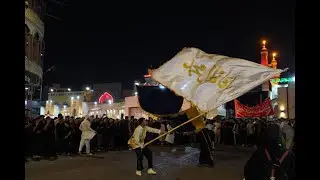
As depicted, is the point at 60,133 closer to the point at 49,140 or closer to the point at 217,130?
the point at 49,140

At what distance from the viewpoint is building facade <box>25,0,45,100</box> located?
3488 cm

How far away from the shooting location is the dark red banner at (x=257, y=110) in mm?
22625

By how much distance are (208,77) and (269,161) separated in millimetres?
4100

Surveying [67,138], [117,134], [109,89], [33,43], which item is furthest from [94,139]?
[109,89]

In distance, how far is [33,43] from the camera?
37.1m

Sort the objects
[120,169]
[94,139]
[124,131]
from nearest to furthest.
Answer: [120,169], [94,139], [124,131]

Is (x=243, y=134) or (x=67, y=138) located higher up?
(x=67, y=138)

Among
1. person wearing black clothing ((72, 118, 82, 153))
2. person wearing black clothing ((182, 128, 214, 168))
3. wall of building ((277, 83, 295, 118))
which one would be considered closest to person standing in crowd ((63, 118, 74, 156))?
person wearing black clothing ((72, 118, 82, 153))

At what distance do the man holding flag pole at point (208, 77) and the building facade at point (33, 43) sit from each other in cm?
2736

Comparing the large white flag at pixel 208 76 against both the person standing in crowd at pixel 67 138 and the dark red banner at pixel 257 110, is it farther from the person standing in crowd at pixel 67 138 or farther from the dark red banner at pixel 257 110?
the dark red banner at pixel 257 110

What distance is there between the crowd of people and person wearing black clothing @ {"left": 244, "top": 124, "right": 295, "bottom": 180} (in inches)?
184

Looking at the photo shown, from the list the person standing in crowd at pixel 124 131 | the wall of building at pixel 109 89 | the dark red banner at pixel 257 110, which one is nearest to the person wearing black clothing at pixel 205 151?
the person standing in crowd at pixel 124 131

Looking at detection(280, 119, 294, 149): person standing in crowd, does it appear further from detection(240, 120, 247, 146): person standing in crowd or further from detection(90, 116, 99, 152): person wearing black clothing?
detection(240, 120, 247, 146): person standing in crowd

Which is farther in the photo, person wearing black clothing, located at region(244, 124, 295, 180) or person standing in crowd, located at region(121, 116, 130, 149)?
person standing in crowd, located at region(121, 116, 130, 149)
